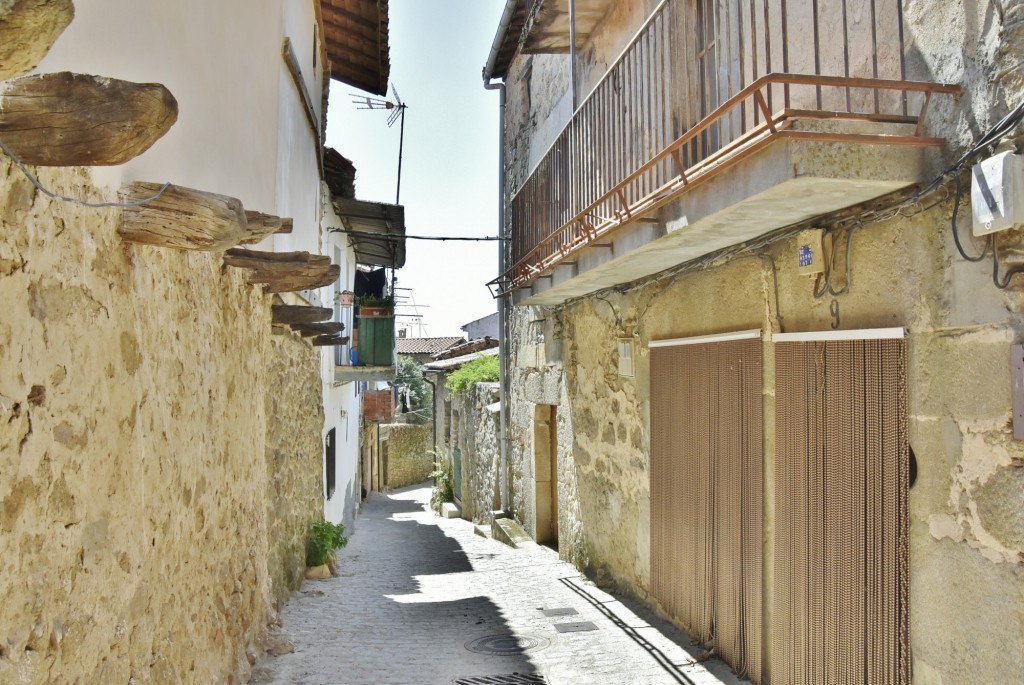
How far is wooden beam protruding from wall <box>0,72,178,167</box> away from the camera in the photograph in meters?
1.79

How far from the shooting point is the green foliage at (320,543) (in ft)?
26.2

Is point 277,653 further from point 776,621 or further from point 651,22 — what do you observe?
point 651,22

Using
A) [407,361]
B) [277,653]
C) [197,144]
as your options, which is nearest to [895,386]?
[197,144]

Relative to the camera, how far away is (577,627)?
5.86m

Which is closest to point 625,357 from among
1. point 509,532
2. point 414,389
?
point 509,532

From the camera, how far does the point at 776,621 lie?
4164 millimetres

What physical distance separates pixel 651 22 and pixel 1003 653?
3.66 metres

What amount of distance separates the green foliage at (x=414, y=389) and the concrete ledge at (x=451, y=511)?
44.7 feet

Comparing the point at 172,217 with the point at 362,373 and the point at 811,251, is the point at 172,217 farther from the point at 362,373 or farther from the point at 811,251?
the point at 362,373

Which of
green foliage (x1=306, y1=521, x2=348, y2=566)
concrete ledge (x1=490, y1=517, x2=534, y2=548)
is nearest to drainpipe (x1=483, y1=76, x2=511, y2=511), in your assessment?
concrete ledge (x1=490, y1=517, x2=534, y2=548)

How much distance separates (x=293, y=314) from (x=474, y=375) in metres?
7.23

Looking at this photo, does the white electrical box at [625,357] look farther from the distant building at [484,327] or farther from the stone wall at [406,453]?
the stone wall at [406,453]

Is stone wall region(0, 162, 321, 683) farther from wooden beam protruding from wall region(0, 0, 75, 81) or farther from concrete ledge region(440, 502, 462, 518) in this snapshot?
concrete ledge region(440, 502, 462, 518)

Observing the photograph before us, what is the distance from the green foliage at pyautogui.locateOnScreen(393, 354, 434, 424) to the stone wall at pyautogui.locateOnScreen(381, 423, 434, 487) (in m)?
1.07
